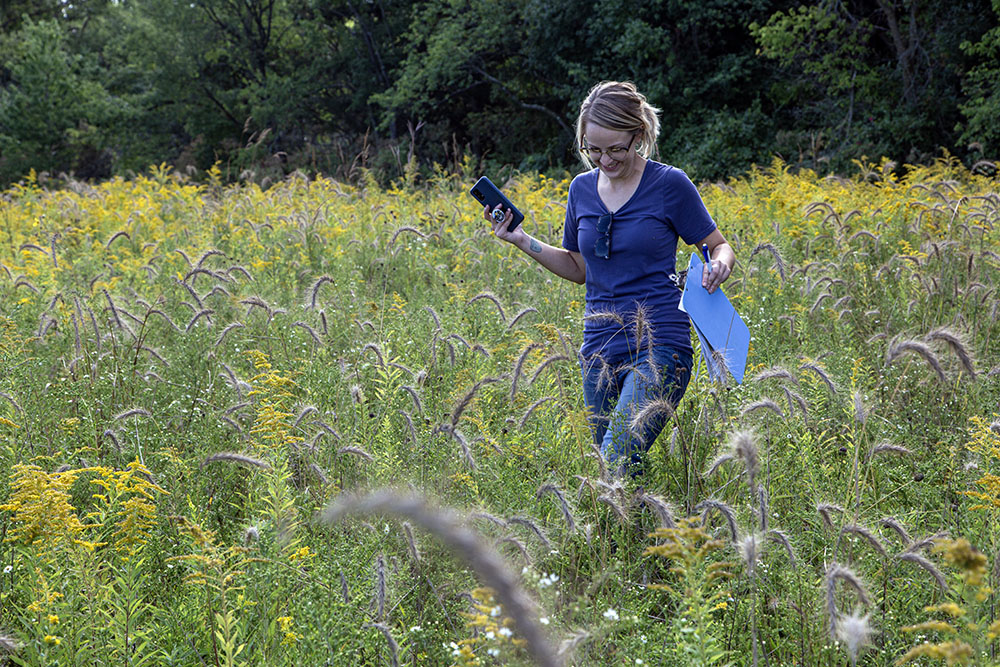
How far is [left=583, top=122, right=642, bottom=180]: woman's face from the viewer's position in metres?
3.38

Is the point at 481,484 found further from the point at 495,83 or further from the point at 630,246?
the point at 495,83

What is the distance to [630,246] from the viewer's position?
345cm

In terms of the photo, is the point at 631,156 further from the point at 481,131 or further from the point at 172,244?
the point at 481,131

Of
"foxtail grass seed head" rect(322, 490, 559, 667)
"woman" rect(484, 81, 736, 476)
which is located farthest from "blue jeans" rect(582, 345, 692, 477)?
"foxtail grass seed head" rect(322, 490, 559, 667)

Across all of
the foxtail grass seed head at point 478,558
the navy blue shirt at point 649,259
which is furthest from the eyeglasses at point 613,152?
the foxtail grass seed head at point 478,558

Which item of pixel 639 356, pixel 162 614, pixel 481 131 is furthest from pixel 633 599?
pixel 481 131

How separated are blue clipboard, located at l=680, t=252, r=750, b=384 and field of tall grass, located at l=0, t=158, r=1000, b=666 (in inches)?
5.9

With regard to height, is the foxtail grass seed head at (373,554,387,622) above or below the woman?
below

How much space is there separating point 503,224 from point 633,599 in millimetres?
1773

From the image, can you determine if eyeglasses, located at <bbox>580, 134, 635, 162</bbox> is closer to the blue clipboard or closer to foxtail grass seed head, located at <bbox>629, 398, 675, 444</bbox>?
the blue clipboard

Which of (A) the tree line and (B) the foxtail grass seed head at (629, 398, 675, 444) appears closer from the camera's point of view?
(B) the foxtail grass seed head at (629, 398, 675, 444)

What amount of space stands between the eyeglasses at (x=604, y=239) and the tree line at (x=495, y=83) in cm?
641

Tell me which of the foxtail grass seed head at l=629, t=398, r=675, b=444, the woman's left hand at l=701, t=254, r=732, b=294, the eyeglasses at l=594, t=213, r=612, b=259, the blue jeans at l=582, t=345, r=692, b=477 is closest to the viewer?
the foxtail grass seed head at l=629, t=398, r=675, b=444

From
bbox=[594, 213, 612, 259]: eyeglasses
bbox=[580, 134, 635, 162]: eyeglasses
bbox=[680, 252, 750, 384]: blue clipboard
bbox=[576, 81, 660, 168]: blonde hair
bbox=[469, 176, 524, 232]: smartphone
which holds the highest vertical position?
bbox=[576, 81, 660, 168]: blonde hair
